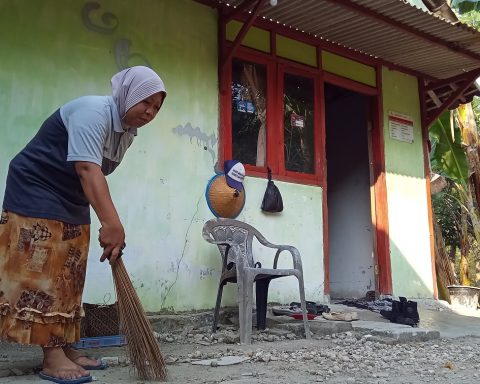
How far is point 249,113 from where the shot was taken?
5305mm

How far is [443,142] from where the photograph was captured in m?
8.59

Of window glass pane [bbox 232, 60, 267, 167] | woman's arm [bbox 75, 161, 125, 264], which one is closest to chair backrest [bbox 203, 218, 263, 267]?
window glass pane [bbox 232, 60, 267, 167]

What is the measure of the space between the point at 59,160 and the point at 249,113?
3.19 meters

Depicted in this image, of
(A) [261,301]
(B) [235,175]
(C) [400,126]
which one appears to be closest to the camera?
(A) [261,301]

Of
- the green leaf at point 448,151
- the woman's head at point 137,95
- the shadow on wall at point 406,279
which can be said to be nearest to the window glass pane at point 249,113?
the shadow on wall at point 406,279

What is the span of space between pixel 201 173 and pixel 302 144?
4.71 feet

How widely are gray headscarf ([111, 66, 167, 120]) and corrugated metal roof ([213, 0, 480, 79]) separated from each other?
294 centimetres

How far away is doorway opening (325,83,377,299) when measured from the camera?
6766 millimetres

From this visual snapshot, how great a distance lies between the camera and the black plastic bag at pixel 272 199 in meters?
5.13

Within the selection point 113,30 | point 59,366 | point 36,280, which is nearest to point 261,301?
point 59,366

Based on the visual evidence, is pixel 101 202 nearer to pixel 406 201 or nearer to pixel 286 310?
pixel 286 310

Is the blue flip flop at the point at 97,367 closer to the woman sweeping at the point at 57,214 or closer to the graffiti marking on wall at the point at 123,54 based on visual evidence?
the woman sweeping at the point at 57,214

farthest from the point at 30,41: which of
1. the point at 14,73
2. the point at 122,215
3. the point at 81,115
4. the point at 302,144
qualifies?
the point at 302,144

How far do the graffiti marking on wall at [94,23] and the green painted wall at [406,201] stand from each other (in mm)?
3723
